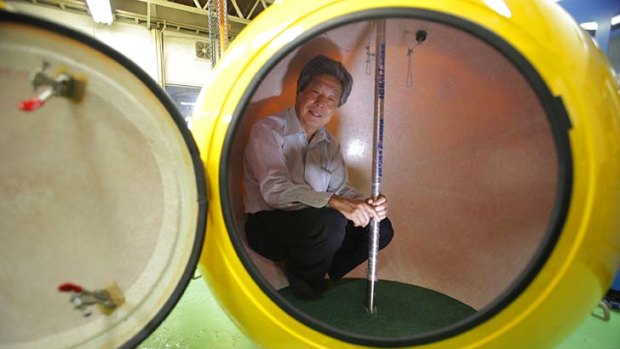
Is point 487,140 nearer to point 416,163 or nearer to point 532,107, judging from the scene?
point 532,107

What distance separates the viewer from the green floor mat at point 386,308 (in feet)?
3.79

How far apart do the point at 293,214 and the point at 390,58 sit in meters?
0.90

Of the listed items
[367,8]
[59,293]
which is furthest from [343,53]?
[59,293]

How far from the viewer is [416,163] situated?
1.50 meters

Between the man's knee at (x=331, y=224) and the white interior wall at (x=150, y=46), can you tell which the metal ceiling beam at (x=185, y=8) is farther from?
the man's knee at (x=331, y=224)

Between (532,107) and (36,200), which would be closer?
(36,200)

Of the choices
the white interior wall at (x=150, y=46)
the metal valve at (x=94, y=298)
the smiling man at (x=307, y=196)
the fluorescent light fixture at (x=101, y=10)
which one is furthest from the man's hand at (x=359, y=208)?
the white interior wall at (x=150, y=46)

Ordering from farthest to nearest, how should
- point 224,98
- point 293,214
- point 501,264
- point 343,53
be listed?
point 343,53, point 501,264, point 293,214, point 224,98

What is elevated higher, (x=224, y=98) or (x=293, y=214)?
Answer: (x=224, y=98)

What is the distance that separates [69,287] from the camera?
1.95ft

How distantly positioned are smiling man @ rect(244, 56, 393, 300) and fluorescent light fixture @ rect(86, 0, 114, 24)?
3.09m

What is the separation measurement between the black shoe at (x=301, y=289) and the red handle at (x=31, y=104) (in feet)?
3.29

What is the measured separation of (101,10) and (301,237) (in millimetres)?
3748

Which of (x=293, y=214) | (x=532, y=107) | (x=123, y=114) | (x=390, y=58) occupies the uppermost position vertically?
(x=390, y=58)
